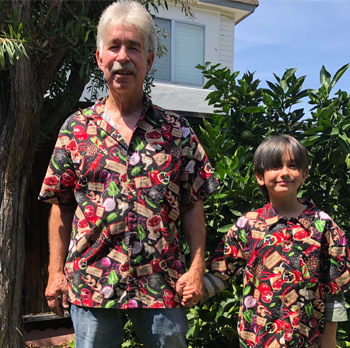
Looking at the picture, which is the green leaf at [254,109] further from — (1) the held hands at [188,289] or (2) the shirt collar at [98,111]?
(1) the held hands at [188,289]

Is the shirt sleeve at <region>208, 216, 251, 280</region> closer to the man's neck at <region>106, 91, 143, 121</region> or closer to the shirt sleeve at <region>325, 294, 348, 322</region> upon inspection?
the shirt sleeve at <region>325, 294, 348, 322</region>

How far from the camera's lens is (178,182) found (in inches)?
72.7

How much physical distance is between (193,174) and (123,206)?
1.15 ft

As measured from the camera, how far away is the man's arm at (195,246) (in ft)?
5.86

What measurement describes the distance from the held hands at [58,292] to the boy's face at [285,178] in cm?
102

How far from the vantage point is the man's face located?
69.4 inches

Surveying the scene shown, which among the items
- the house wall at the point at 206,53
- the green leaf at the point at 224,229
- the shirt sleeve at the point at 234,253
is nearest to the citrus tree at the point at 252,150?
the green leaf at the point at 224,229

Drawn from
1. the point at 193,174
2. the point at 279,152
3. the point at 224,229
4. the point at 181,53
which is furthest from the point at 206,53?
the point at 193,174

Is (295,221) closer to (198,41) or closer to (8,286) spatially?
(8,286)

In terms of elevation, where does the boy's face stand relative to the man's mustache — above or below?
below

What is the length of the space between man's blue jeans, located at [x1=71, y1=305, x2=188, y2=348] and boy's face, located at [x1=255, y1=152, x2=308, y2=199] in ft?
2.35

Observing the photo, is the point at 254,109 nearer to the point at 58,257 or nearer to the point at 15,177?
the point at 58,257

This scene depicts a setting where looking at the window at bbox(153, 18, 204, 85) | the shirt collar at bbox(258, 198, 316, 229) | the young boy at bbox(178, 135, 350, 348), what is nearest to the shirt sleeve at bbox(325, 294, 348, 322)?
the young boy at bbox(178, 135, 350, 348)

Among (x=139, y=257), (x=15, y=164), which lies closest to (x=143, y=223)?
(x=139, y=257)
